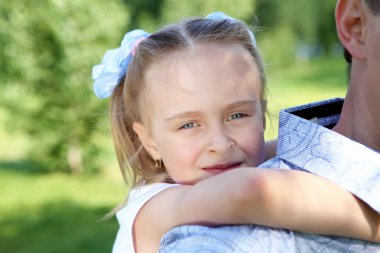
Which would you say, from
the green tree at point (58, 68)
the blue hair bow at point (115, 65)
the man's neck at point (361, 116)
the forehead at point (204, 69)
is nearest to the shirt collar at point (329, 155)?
the man's neck at point (361, 116)

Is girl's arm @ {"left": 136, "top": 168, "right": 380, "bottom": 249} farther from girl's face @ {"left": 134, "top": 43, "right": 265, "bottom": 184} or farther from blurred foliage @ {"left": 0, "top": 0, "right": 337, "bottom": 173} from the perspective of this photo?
blurred foliage @ {"left": 0, "top": 0, "right": 337, "bottom": 173}

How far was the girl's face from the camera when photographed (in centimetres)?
189

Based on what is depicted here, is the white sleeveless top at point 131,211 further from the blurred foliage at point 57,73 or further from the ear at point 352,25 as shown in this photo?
the blurred foliage at point 57,73

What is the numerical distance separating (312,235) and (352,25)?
534mm

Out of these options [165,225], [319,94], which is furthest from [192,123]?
[319,94]

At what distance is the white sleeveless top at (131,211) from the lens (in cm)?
194

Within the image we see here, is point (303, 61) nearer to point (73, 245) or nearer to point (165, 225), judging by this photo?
point (73, 245)

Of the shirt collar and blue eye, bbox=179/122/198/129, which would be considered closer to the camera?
the shirt collar

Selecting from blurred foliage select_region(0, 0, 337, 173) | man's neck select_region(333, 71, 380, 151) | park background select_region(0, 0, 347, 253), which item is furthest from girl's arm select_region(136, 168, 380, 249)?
blurred foliage select_region(0, 0, 337, 173)

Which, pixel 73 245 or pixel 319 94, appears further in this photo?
pixel 319 94

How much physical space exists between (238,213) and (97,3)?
997 cm

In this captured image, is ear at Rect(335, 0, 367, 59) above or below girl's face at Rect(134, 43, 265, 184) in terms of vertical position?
above

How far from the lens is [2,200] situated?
1052 centimetres

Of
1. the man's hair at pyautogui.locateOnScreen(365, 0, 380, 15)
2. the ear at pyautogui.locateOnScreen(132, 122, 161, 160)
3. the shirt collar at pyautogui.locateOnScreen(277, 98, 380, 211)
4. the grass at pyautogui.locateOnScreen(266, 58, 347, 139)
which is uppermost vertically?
the man's hair at pyautogui.locateOnScreen(365, 0, 380, 15)
